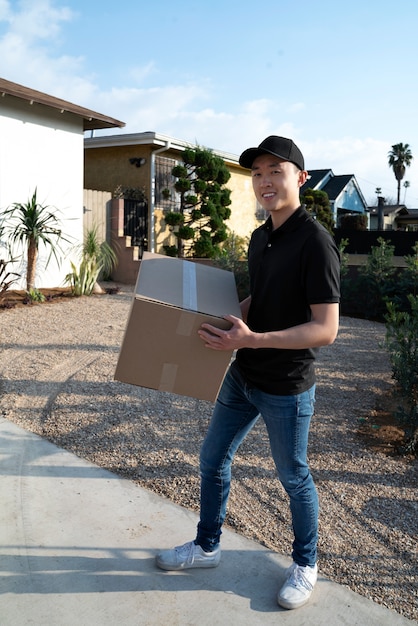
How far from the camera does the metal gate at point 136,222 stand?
14922 millimetres

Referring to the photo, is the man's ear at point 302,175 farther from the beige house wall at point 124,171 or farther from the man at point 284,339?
the beige house wall at point 124,171

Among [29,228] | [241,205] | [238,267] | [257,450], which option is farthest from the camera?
[241,205]

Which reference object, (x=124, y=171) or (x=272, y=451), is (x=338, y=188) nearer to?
(x=124, y=171)

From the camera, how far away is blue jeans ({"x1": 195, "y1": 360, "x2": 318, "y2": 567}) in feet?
7.64

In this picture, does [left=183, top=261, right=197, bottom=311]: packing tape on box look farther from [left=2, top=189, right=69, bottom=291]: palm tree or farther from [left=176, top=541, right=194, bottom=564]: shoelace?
[left=2, top=189, right=69, bottom=291]: palm tree

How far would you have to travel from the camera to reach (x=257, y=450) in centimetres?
408

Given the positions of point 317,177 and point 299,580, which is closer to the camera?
point 299,580

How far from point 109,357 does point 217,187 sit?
10.5 metres

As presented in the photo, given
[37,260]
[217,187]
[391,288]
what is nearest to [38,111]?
[37,260]

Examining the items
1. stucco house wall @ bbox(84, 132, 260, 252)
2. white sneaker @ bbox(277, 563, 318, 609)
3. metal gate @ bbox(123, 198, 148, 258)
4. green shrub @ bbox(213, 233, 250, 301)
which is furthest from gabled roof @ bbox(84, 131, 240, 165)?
white sneaker @ bbox(277, 563, 318, 609)

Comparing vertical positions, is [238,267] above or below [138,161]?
below

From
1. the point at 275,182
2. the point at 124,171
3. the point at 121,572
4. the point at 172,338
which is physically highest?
the point at 124,171

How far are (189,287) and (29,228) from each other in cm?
821

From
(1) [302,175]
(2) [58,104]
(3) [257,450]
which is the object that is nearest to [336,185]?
(2) [58,104]
